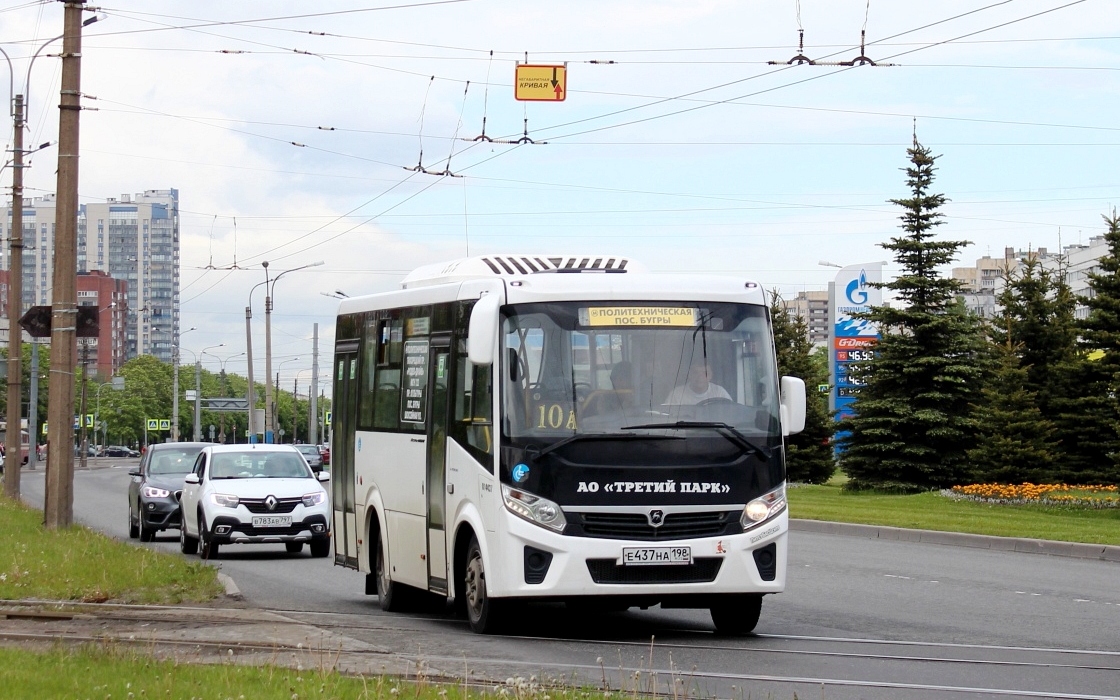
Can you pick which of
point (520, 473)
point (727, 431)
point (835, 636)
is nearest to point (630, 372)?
point (727, 431)

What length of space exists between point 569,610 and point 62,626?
15.1 feet

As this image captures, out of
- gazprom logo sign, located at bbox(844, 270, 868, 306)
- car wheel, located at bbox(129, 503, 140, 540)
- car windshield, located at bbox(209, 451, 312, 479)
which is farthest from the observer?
gazprom logo sign, located at bbox(844, 270, 868, 306)

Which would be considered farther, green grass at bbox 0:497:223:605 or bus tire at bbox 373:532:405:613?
bus tire at bbox 373:532:405:613

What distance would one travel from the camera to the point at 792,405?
11758mm

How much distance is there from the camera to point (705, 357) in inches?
461

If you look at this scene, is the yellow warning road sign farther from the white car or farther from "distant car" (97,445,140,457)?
"distant car" (97,445,140,457)

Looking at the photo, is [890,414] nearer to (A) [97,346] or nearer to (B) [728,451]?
(B) [728,451]

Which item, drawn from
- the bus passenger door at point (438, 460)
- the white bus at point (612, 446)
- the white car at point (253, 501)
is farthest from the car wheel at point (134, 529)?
the white bus at point (612, 446)

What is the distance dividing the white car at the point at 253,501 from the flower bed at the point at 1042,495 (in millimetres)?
15339

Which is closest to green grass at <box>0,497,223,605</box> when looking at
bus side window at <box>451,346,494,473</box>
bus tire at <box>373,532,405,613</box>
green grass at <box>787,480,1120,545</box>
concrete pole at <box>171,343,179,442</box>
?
bus tire at <box>373,532,405,613</box>

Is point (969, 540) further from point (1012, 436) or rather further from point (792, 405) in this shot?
point (1012, 436)

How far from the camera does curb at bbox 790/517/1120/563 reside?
21344 millimetres

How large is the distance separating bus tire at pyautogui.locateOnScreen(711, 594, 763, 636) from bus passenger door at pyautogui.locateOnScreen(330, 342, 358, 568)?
4.34 m

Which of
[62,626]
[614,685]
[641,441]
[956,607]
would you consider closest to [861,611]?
[956,607]
